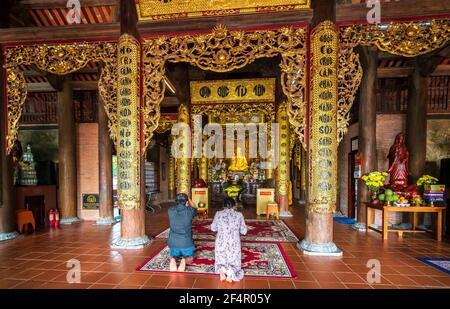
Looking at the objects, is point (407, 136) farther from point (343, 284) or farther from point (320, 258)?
point (343, 284)

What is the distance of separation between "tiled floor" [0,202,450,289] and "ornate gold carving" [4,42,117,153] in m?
2.20

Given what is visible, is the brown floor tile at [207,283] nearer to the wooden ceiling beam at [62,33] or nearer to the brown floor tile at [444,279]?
the brown floor tile at [444,279]

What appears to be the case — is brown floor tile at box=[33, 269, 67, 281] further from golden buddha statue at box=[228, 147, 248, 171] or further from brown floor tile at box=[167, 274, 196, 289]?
golden buddha statue at box=[228, 147, 248, 171]

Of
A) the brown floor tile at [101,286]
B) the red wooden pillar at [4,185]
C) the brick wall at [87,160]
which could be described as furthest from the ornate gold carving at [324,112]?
the brick wall at [87,160]

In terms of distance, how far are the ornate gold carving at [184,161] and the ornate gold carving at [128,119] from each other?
3804 mm

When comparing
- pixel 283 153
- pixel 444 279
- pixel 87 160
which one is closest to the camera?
pixel 444 279

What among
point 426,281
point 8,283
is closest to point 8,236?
point 8,283

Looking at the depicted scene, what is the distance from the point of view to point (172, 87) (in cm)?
736

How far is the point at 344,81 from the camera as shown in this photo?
13.3ft

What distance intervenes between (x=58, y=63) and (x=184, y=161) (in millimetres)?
4533

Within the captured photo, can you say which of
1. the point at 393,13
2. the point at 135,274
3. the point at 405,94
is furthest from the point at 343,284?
the point at 405,94

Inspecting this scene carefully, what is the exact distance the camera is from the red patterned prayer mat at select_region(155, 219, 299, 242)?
486 centimetres

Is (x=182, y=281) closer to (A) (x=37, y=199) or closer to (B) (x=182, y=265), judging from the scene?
(B) (x=182, y=265)

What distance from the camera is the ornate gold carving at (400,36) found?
13.0ft
